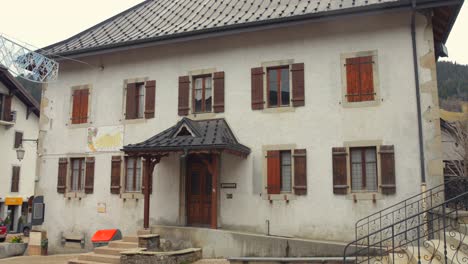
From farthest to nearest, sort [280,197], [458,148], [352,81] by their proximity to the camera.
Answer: [458,148]
[280,197]
[352,81]

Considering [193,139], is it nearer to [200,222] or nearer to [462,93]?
[200,222]

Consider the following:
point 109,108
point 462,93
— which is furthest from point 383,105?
point 462,93

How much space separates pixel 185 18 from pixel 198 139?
518 cm

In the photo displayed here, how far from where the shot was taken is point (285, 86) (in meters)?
12.9

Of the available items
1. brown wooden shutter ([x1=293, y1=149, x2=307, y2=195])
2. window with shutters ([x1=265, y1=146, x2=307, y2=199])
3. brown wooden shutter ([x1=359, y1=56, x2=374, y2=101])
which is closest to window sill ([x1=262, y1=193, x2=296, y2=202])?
window with shutters ([x1=265, y1=146, x2=307, y2=199])

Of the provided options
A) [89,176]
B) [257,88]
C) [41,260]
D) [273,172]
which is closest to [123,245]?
[41,260]

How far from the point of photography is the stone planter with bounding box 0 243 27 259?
1555 centimetres

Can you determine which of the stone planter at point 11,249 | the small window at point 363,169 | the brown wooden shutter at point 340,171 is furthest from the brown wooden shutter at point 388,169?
the stone planter at point 11,249

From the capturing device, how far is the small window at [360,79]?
11828 millimetres

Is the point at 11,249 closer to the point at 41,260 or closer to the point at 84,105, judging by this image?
the point at 41,260

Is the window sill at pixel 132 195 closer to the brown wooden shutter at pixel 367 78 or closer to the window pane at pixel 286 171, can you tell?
the window pane at pixel 286 171

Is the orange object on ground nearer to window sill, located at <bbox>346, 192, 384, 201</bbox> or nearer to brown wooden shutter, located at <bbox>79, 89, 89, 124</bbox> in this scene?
brown wooden shutter, located at <bbox>79, 89, 89, 124</bbox>

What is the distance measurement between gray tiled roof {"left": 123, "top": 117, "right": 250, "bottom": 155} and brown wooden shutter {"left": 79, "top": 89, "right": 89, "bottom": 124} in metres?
3.72

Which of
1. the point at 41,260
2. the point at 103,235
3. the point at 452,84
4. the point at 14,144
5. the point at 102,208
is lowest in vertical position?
the point at 41,260
